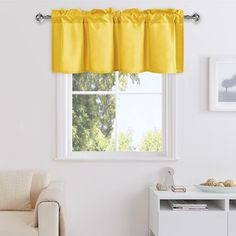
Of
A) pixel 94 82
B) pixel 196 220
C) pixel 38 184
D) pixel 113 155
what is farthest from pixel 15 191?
pixel 196 220

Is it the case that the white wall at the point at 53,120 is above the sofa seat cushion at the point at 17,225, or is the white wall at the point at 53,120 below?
above

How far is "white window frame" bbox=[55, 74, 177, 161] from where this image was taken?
456 cm

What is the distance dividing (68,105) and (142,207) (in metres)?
1.09

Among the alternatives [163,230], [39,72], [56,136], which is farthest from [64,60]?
[163,230]

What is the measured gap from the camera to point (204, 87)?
4586mm

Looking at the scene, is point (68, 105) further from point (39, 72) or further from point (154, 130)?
point (154, 130)

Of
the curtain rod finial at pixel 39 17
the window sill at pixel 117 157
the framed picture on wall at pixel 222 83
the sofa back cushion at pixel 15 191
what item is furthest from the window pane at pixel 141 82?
the sofa back cushion at pixel 15 191

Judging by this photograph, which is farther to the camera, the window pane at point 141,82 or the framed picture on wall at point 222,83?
the window pane at point 141,82

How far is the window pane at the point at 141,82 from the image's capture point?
15.5ft

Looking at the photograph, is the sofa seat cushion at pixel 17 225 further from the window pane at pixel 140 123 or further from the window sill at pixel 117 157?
the window pane at pixel 140 123

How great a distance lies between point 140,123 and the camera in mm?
4750

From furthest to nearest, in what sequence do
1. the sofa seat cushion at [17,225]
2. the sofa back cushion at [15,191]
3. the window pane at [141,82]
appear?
the window pane at [141,82]
the sofa back cushion at [15,191]
the sofa seat cushion at [17,225]

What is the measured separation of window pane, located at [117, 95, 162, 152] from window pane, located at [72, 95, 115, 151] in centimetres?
9

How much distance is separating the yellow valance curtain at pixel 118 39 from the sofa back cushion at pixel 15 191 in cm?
96
